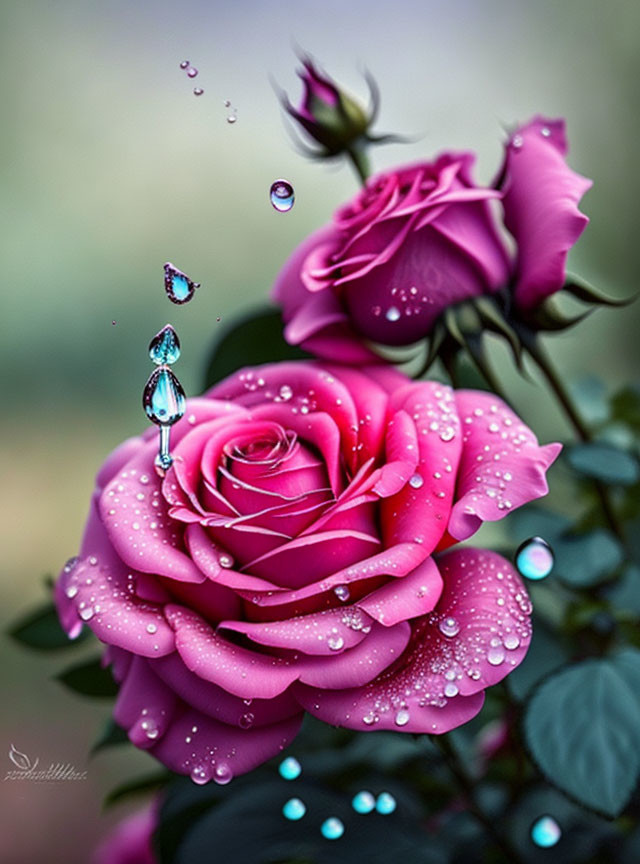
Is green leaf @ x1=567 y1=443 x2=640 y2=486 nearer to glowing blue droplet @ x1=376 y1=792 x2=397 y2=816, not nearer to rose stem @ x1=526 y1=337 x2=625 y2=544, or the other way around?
rose stem @ x1=526 y1=337 x2=625 y2=544

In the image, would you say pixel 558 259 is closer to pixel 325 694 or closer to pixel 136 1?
pixel 325 694

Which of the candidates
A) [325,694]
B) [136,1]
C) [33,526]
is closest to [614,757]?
[325,694]

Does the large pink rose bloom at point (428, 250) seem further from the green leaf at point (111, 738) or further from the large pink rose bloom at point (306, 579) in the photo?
the green leaf at point (111, 738)

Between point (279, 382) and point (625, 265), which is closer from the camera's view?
point (279, 382)

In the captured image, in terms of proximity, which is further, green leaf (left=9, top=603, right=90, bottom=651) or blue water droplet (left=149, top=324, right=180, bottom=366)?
green leaf (left=9, top=603, right=90, bottom=651)

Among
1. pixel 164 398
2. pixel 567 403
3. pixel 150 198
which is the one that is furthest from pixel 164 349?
pixel 150 198

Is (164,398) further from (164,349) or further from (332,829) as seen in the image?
(332,829)

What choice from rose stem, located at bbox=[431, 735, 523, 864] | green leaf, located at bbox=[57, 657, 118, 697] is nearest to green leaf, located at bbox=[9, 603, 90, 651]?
green leaf, located at bbox=[57, 657, 118, 697]
